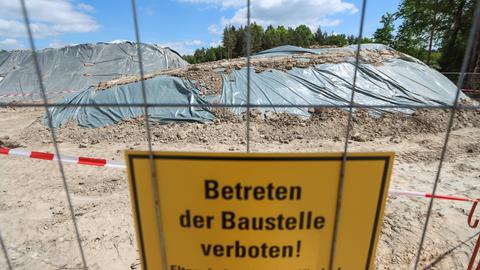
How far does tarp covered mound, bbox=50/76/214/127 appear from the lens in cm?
1005

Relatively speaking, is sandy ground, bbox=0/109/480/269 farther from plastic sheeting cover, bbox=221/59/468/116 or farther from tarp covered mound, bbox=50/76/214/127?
plastic sheeting cover, bbox=221/59/468/116

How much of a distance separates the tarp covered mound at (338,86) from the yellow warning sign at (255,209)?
872cm

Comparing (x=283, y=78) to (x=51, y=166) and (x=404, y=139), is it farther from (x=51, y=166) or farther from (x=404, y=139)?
(x=51, y=166)

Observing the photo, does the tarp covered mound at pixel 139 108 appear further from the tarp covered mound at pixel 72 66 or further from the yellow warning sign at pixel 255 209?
the tarp covered mound at pixel 72 66

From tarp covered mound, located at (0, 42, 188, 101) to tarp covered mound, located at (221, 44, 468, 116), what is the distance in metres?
13.2

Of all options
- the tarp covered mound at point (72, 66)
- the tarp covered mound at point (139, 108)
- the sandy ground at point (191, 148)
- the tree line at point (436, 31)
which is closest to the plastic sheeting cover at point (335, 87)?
the sandy ground at point (191, 148)

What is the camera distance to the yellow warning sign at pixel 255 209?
117 centimetres

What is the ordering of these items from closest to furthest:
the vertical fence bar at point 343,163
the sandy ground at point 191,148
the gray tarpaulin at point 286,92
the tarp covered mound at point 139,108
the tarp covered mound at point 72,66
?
the vertical fence bar at point 343,163
the sandy ground at point 191,148
the tarp covered mound at point 139,108
the gray tarpaulin at point 286,92
the tarp covered mound at point 72,66

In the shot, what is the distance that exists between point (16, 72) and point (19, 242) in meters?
23.2

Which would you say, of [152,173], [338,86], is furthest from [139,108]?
[152,173]

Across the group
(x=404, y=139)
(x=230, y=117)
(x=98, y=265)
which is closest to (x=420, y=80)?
(x=404, y=139)

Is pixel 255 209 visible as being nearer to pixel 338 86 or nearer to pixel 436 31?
pixel 338 86

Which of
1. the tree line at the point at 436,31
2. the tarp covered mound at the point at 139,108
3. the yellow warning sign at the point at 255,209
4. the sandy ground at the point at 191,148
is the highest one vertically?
the tree line at the point at 436,31

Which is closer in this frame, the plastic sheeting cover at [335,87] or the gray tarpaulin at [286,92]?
the gray tarpaulin at [286,92]
